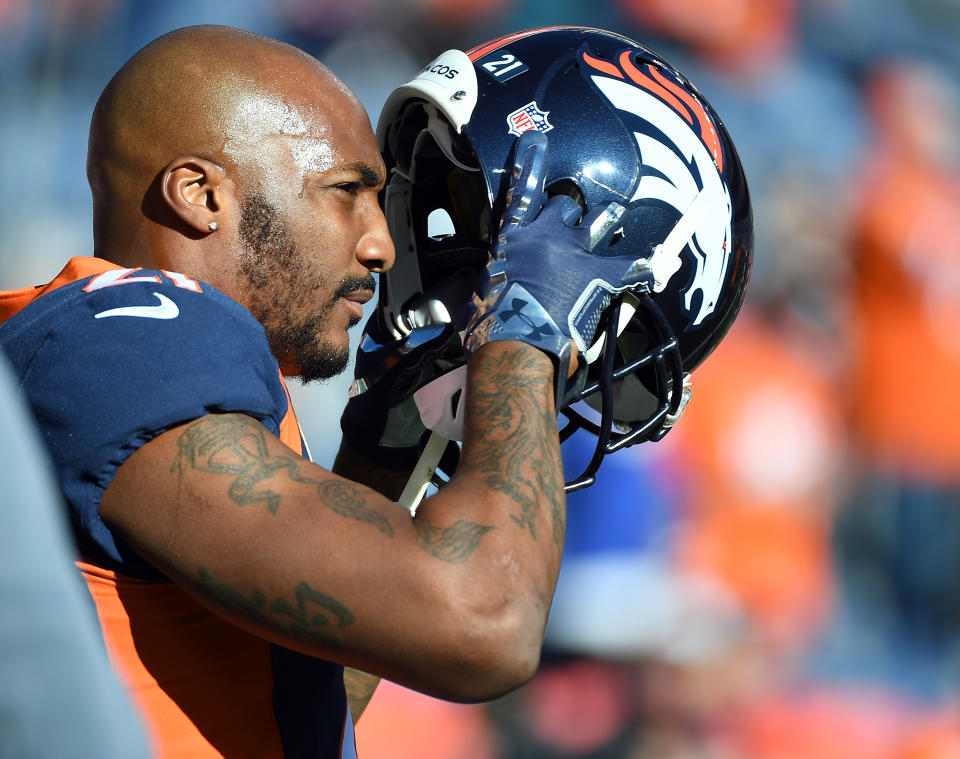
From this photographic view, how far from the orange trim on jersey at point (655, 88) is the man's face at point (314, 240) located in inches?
19.7

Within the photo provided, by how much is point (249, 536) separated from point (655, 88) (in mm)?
1167

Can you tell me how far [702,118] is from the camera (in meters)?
1.92

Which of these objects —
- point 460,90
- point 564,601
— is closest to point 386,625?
point 460,90

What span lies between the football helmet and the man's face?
0.58 ft

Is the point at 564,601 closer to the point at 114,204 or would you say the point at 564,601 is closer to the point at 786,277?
the point at 786,277

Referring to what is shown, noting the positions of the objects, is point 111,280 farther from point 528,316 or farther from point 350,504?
point 528,316

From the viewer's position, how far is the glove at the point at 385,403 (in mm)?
1989

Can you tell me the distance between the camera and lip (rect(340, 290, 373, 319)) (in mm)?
1696

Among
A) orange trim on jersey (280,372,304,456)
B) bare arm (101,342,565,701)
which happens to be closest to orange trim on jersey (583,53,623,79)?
orange trim on jersey (280,372,304,456)

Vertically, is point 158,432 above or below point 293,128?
below

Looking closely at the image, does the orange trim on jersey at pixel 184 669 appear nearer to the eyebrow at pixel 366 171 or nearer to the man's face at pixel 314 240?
the man's face at pixel 314 240

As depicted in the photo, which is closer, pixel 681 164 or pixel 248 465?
pixel 248 465

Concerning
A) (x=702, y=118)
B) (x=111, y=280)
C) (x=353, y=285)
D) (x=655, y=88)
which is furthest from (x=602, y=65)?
(x=111, y=280)

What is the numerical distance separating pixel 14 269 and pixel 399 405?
1.47 m
